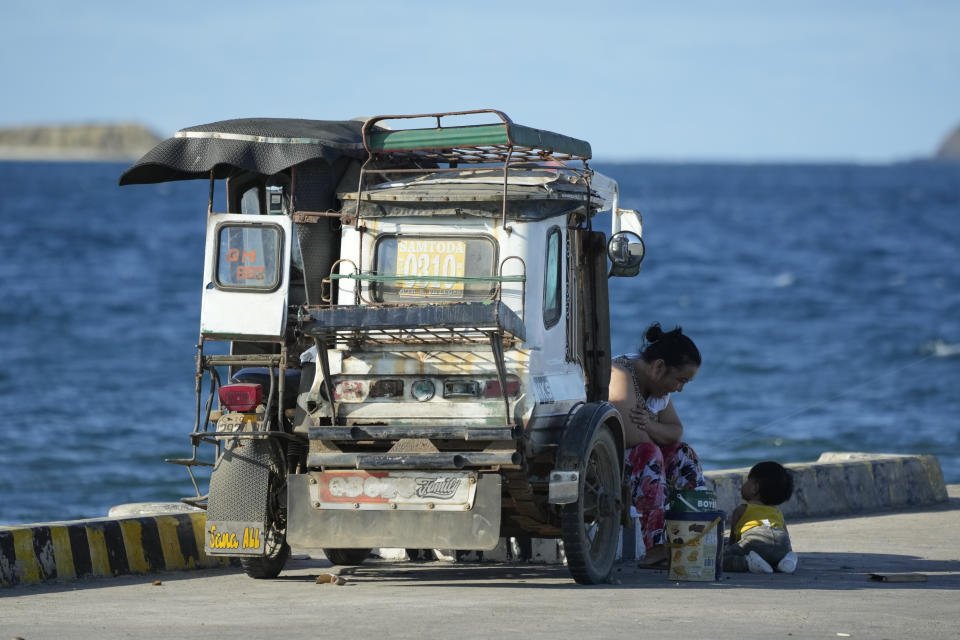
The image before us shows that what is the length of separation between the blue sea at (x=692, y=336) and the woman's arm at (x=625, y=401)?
9.95m

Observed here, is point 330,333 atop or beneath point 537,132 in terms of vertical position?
beneath

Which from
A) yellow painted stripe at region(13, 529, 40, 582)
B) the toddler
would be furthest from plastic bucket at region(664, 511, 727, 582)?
yellow painted stripe at region(13, 529, 40, 582)

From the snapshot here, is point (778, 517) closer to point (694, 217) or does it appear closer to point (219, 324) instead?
point (219, 324)

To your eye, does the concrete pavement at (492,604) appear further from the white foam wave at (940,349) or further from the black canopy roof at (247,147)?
the white foam wave at (940,349)

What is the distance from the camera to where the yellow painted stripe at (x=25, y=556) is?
30.1 ft

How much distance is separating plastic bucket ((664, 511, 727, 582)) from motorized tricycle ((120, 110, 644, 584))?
15.5 inches

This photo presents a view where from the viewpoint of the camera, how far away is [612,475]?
9.53 meters

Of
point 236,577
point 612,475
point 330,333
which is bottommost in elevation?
point 236,577

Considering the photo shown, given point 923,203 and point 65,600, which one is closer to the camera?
point 65,600

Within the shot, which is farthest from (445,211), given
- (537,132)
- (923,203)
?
(923,203)

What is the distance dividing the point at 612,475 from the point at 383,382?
1.71 metres

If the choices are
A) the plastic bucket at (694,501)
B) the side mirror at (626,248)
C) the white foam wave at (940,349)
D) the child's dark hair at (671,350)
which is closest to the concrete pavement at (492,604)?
the plastic bucket at (694,501)

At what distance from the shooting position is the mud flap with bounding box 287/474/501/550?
8383 mm

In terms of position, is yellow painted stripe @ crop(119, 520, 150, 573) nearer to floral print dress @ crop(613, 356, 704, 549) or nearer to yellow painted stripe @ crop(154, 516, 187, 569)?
yellow painted stripe @ crop(154, 516, 187, 569)
